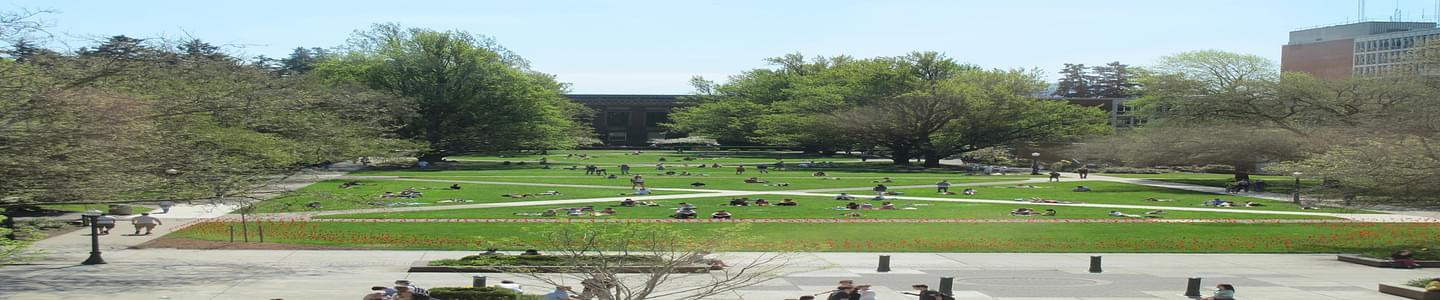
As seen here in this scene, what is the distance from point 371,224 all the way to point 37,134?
1550 cm

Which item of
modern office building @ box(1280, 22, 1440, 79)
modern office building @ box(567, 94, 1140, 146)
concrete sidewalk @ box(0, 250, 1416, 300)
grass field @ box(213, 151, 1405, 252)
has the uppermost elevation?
modern office building @ box(1280, 22, 1440, 79)

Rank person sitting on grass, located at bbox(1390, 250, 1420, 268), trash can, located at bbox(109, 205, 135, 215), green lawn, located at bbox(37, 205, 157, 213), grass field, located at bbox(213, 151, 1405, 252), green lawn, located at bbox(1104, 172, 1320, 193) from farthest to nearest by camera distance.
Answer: green lawn, located at bbox(1104, 172, 1320, 193)
green lawn, located at bbox(37, 205, 157, 213)
trash can, located at bbox(109, 205, 135, 215)
grass field, located at bbox(213, 151, 1405, 252)
person sitting on grass, located at bbox(1390, 250, 1420, 268)

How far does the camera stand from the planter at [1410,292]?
22391mm

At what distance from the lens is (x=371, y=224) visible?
119ft

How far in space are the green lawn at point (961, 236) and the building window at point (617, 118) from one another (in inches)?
4669

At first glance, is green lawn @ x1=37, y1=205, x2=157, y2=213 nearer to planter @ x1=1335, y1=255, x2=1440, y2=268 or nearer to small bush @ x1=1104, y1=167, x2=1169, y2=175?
planter @ x1=1335, y1=255, x2=1440, y2=268

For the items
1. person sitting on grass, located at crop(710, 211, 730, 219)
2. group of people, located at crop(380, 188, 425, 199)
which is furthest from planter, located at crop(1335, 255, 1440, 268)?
group of people, located at crop(380, 188, 425, 199)

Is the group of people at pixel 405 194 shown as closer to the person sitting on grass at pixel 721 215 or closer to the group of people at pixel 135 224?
the group of people at pixel 135 224

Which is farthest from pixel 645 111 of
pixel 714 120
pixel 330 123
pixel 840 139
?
pixel 330 123

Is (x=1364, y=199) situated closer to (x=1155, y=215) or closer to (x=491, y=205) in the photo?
(x=1155, y=215)

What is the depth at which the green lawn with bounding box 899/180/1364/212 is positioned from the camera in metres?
51.0

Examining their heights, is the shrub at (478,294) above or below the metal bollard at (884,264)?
above

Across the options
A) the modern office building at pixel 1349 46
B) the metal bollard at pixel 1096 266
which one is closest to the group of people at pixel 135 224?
the metal bollard at pixel 1096 266

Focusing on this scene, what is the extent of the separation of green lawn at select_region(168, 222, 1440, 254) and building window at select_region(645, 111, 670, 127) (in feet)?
392
